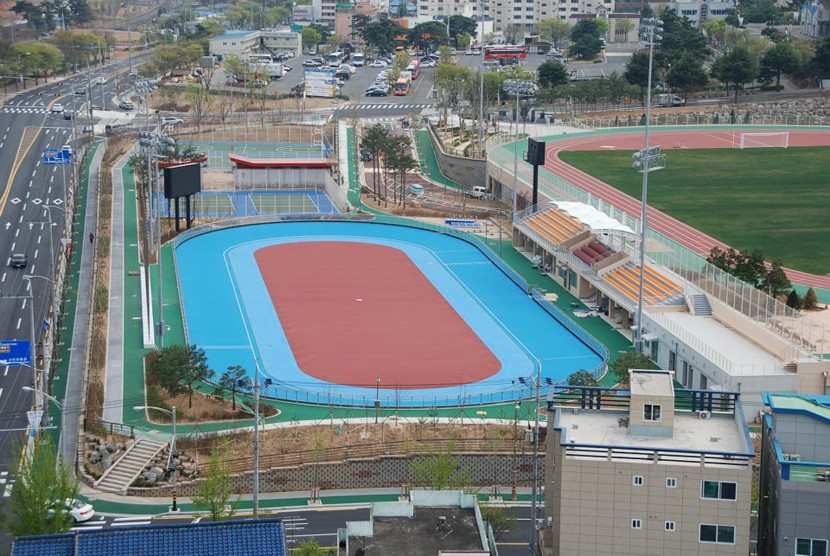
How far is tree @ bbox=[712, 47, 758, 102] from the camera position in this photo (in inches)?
6353

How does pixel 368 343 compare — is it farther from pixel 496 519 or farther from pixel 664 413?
pixel 664 413

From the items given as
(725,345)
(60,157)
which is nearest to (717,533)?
(725,345)

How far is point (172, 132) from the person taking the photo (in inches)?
5344

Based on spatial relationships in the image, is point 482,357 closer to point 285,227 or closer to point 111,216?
point 285,227

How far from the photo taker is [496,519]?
4831 cm

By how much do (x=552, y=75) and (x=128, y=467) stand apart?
11666cm

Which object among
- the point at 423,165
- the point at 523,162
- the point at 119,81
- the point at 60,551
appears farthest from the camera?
the point at 119,81

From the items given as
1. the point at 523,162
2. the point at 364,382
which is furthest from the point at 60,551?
the point at 523,162

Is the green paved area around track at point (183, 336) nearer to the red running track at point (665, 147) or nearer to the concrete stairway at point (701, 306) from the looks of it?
the concrete stairway at point (701, 306)

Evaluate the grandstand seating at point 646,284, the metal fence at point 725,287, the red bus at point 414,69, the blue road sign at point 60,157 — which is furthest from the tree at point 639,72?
the grandstand seating at point 646,284

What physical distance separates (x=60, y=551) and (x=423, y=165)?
91281 millimetres

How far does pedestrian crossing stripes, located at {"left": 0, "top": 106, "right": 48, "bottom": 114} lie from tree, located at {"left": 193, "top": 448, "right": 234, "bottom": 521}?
10851 cm

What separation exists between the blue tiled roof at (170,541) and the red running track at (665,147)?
163 ft

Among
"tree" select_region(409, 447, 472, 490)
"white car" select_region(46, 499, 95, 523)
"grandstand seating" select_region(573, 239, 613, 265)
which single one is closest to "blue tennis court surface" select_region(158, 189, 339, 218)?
"grandstand seating" select_region(573, 239, 613, 265)
